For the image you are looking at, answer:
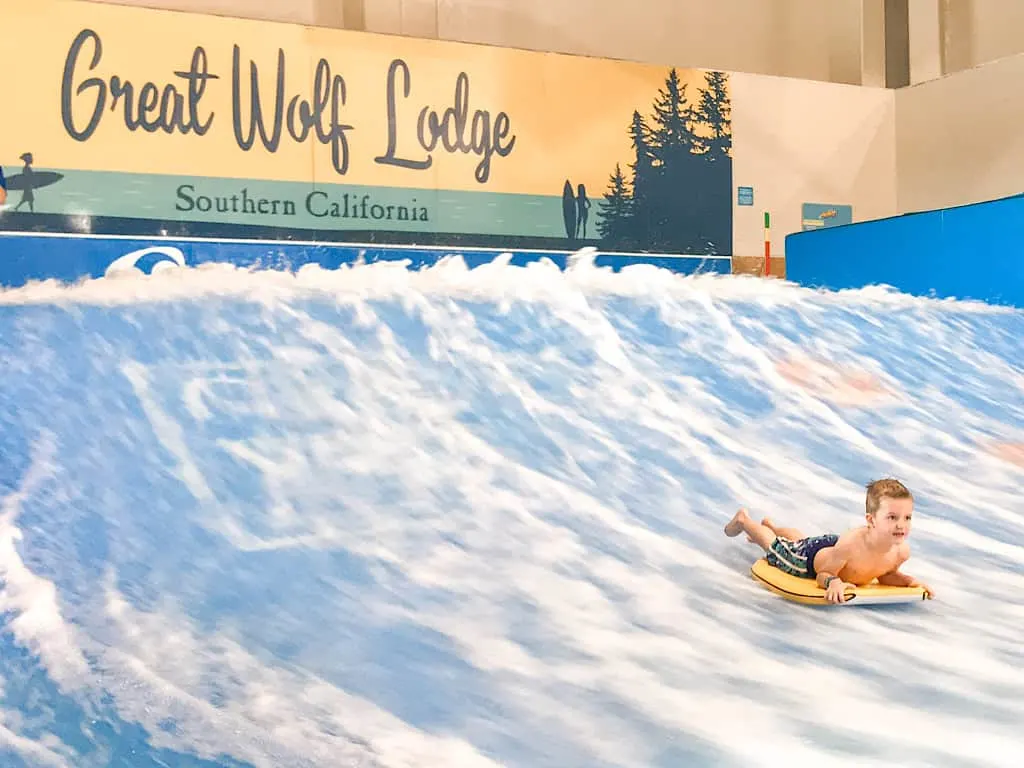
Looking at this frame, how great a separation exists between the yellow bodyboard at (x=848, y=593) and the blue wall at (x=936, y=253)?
1714 millimetres

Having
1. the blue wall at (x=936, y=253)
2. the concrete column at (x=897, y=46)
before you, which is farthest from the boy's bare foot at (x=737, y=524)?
the concrete column at (x=897, y=46)

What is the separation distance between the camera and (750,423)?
3.02 m

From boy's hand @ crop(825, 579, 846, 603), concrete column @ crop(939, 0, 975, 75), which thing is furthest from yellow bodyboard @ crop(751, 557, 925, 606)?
concrete column @ crop(939, 0, 975, 75)

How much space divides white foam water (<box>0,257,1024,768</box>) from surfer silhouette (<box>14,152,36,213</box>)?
276mm

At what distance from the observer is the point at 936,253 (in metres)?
3.88

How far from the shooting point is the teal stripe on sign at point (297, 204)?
135 inches

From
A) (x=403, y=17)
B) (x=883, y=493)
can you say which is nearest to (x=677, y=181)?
(x=403, y=17)

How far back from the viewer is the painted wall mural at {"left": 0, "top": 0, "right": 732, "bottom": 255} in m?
3.40

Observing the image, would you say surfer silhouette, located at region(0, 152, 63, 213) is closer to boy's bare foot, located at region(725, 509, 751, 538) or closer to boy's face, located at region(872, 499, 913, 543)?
boy's bare foot, located at region(725, 509, 751, 538)

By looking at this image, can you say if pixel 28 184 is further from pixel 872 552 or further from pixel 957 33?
pixel 957 33

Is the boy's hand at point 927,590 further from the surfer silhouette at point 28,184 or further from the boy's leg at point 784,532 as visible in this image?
the surfer silhouette at point 28,184

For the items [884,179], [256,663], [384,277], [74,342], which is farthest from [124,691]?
[884,179]

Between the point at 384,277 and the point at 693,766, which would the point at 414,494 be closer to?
the point at 693,766

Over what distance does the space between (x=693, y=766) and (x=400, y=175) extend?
2678 mm
